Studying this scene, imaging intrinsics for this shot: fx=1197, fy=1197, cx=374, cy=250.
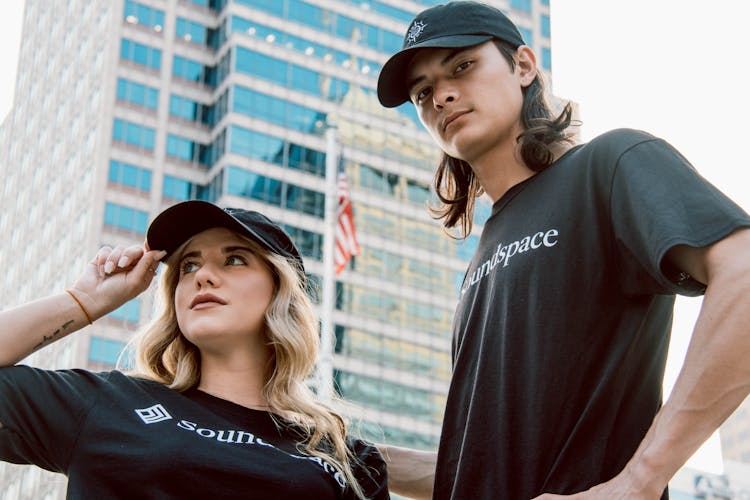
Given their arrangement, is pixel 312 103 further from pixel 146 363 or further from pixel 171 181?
pixel 146 363

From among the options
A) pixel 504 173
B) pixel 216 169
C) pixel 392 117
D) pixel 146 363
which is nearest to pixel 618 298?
pixel 504 173

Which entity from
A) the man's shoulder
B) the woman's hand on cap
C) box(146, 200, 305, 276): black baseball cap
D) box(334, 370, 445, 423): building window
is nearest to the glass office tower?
box(334, 370, 445, 423): building window

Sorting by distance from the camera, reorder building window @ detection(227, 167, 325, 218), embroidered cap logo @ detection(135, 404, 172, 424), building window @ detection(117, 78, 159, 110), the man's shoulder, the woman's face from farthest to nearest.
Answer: building window @ detection(117, 78, 159, 110) → building window @ detection(227, 167, 325, 218) → the woman's face → embroidered cap logo @ detection(135, 404, 172, 424) → the man's shoulder

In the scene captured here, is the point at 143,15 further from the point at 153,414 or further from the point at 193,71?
the point at 153,414

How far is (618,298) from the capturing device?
11.1 ft

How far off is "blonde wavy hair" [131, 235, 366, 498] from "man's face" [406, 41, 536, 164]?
1211mm

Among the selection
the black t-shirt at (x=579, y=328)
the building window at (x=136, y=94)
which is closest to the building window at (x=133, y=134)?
the building window at (x=136, y=94)

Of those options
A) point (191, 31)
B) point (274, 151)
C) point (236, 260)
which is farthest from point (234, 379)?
point (191, 31)

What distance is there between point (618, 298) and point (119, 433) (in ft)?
5.85

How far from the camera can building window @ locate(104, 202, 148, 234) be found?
62.2 meters

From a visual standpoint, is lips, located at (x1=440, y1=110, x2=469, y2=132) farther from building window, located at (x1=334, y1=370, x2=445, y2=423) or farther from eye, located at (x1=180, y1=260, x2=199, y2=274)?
building window, located at (x1=334, y1=370, x2=445, y2=423)

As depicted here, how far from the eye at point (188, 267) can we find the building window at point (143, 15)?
65.5m

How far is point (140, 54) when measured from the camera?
6769 centimetres

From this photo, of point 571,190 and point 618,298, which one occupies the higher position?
point 571,190
